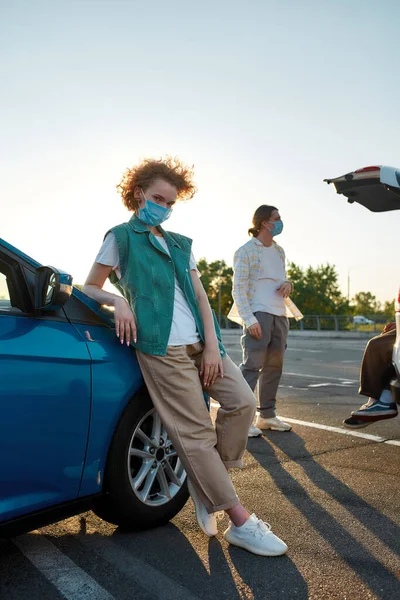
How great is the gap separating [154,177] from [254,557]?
1907mm

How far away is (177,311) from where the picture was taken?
118 inches

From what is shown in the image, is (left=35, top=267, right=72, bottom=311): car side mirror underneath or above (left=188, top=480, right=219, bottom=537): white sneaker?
above

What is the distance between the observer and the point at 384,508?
3.46 m

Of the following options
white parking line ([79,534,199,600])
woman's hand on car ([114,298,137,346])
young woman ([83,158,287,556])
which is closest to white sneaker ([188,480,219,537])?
young woman ([83,158,287,556])

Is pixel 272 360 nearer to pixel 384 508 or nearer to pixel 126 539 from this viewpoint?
pixel 384 508

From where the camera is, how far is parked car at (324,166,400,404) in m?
4.23

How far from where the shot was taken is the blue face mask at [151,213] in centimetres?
304

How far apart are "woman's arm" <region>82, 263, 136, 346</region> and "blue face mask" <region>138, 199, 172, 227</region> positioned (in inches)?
12.4

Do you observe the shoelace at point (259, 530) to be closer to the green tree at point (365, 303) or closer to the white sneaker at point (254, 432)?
the white sneaker at point (254, 432)

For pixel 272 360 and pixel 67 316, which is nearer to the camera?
pixel 67 316

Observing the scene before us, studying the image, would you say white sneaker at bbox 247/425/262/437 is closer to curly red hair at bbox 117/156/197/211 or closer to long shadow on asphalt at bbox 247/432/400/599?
long shadow on asphalt at bbox 247/432/400/599

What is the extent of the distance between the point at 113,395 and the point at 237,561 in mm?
942

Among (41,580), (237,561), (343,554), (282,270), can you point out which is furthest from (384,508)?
Result: (282,270)

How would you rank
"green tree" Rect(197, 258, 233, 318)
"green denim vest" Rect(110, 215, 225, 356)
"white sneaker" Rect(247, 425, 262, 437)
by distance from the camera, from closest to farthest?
"green denim vest" Rect(110, 215, 225, 356) < "white sneaker" Rect(247, 425, 262, 437) < "green tree" Rect(197, 258, 233, 318)
